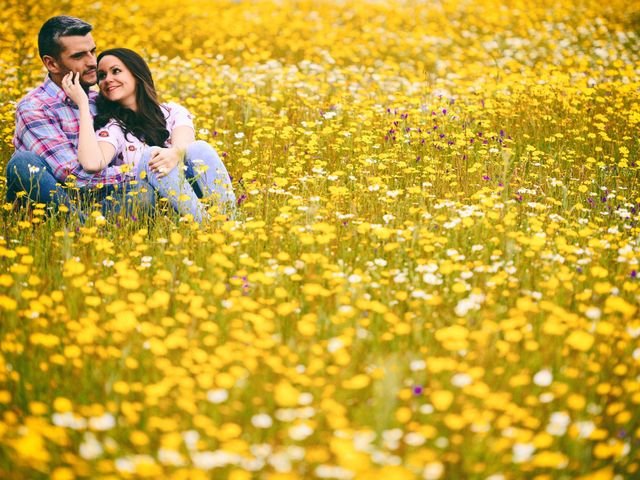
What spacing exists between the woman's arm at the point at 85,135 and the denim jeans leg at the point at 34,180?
0.79ft

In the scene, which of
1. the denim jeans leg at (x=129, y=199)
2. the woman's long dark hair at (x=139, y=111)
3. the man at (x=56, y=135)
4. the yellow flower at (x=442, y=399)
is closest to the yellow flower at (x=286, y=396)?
the yellow flower at (x=442, y=399)

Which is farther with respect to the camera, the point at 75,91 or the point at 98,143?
the point at 98,143

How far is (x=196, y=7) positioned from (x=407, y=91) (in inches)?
Result: 252

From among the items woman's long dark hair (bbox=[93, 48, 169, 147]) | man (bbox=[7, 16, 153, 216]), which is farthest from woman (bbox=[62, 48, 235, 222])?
man (bbox=[7, 16, 153, 216])

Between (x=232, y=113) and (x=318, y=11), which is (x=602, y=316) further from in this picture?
(x=318, y=11)

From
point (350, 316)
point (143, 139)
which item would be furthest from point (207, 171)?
point (350, 316)

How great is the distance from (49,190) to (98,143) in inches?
18.4

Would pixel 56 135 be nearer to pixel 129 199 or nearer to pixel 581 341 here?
pixel 129 199

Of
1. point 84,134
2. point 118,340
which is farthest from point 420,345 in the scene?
point 84,134

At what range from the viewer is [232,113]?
646cm

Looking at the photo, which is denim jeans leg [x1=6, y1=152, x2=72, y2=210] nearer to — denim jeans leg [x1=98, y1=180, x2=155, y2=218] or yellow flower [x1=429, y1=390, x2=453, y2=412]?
denim jeans leg [x1=98, y1=180, x2=155, y2=218]

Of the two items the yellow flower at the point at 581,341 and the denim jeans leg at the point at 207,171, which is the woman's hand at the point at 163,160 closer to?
the denim jeans leg at the point at 207,171

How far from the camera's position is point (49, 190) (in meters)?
4.32

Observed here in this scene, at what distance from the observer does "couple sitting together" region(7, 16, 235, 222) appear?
433cm
